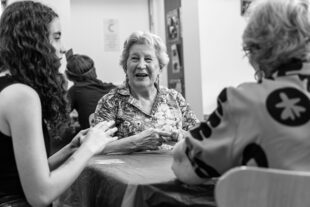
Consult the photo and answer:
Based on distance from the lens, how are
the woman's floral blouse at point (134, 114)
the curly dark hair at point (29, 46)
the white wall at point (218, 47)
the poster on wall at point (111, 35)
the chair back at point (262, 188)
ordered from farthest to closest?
1. the poster on wall at point (111, 35)
2. the white wall at point (218, 47)
3. the woman's floral blouse at point (134, 114)
4. the curly dark hair at point (29, 46)
5. the chair back at point (262, 188)

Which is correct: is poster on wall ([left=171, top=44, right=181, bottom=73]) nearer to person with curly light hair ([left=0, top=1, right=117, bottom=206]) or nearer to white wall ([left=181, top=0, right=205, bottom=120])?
white wall ([left=181, top=0, right=205, bottom=120])

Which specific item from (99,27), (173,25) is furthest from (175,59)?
(99,27)

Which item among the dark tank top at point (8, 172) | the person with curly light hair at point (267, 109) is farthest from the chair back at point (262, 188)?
the dark tank top at point (8, 172)

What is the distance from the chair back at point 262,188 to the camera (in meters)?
0.89

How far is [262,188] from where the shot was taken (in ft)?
3.02

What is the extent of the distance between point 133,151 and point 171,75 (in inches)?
112

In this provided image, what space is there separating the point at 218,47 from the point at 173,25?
1029mm

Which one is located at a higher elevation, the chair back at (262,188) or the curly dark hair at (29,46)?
the curly dark hair at (29,46)

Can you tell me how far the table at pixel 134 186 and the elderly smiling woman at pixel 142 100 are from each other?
12.6 inches

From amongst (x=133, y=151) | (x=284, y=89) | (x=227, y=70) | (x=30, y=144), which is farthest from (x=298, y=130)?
(x=227, y=70)

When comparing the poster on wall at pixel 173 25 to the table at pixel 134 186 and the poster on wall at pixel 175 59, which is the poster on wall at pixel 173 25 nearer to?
the poster on wall at pixel 175 59

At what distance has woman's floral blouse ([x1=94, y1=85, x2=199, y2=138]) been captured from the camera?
2279mm

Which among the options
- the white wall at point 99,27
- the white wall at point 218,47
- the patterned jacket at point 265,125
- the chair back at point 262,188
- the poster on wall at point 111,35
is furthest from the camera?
the poster on wall at point 111,35

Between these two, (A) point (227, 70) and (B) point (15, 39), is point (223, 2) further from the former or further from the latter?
(B) point (15, 39)
